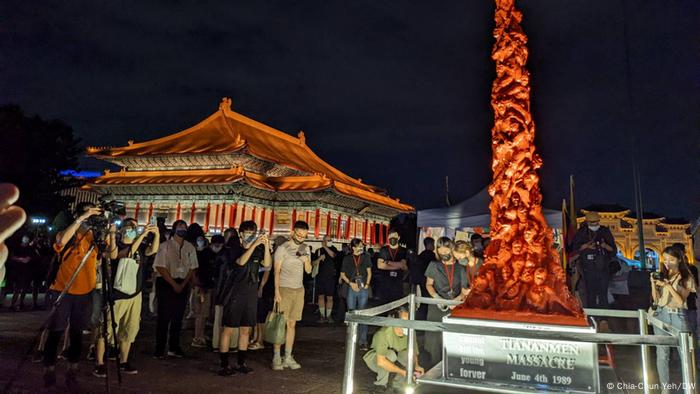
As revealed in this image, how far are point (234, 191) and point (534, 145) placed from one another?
22327 mm

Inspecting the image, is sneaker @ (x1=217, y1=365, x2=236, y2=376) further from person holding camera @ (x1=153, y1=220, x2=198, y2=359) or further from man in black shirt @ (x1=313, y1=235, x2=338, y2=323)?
man in black shirt @ (x1=313, y1=235, x2=338, y2=323)

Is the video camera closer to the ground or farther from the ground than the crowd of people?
farther from the ground

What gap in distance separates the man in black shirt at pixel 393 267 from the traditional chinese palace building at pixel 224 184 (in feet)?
54.3

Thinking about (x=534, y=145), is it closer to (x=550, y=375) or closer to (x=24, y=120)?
(x=550, y=375)

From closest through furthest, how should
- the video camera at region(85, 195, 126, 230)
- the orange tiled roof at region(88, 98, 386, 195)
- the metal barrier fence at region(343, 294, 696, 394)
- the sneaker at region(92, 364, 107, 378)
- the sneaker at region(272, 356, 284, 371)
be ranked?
the metal barrier fence at region(343, 294, 696, 394) → the video camera at region(85, 195, 126, 230) → the sneaker at region(92, 364, 107, 378) → the sneaker at region(272, 356, 284, 371) → the orange tiled roof at region(88, 98, 386, 195)

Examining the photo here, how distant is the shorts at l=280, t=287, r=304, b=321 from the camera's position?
18.6 ft

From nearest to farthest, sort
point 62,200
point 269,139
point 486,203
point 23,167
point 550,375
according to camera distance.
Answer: point 550,375, point 486,203, point 23,167, point 62,200, point 269,139

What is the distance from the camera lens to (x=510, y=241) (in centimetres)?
393

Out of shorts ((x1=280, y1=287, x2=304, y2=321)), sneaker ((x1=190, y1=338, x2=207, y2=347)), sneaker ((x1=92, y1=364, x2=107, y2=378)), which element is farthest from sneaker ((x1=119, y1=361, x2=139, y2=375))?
shorts ((x1=280, y1=287, x2=304, y2=321))

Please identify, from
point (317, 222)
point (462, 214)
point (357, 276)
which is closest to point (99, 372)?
point (357, 276)

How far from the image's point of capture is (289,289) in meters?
5.72

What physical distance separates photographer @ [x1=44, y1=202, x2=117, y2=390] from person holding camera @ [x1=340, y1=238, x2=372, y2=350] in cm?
409

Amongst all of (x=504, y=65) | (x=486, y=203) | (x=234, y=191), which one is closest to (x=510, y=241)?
(x=504, y=65)

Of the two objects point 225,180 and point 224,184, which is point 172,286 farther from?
point 224,184
